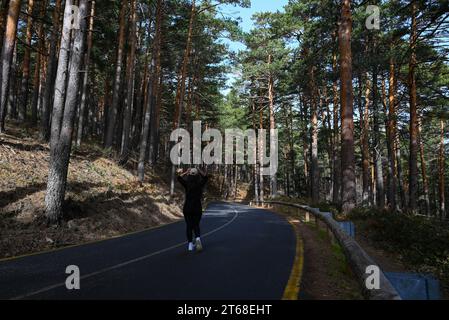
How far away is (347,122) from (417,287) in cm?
1151

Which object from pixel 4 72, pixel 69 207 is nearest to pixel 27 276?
pixel 69 207

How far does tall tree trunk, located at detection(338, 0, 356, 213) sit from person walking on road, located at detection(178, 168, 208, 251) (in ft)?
26.4

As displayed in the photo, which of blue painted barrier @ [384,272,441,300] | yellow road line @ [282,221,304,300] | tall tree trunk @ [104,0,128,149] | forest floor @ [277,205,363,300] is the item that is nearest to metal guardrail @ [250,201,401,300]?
blue painted barrier @ [384,272,441,300]

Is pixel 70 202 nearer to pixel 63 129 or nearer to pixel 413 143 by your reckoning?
pixel 63 129

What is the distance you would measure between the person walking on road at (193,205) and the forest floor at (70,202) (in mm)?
3777

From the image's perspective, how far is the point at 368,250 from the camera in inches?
412

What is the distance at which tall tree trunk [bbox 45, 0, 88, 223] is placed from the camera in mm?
11545

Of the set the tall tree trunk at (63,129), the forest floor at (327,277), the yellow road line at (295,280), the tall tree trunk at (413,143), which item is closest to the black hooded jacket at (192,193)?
the yellow road line at (295,280)

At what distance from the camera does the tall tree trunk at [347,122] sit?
15.4 m

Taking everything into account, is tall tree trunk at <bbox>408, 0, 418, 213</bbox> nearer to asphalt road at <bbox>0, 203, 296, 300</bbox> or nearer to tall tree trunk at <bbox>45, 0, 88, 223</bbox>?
asphalt road at <bbox>0, 203, 296, 300</bbox>

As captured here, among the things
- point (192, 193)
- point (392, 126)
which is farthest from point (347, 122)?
point (392, 126)
